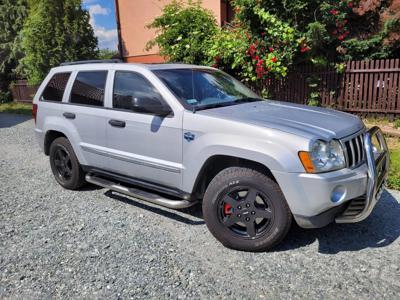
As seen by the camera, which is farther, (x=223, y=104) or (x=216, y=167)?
(x=223, y=104)

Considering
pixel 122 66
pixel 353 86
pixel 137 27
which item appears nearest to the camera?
pixel 122 66

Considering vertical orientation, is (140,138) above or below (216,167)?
above

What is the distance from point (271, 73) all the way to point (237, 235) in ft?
19.9

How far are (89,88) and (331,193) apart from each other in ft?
10.5

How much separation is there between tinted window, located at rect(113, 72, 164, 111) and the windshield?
0.17 meters

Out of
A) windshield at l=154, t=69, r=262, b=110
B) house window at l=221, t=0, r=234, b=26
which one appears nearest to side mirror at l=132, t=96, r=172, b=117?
windshield at l=154, t=69, r=262, b=110

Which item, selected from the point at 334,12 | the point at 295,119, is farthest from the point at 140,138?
the point at 334,12

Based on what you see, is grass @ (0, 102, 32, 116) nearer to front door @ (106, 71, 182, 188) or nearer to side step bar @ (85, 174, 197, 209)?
side step bar @ (85, 174, 197, 209)

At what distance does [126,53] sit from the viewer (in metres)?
15.1

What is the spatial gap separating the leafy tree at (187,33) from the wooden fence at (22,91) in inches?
414

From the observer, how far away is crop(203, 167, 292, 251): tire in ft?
10.1

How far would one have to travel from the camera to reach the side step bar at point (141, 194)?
362 cm

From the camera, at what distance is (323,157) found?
2908 mm

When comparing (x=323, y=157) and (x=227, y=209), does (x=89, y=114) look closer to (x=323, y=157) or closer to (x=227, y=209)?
(x=227, y=209)
